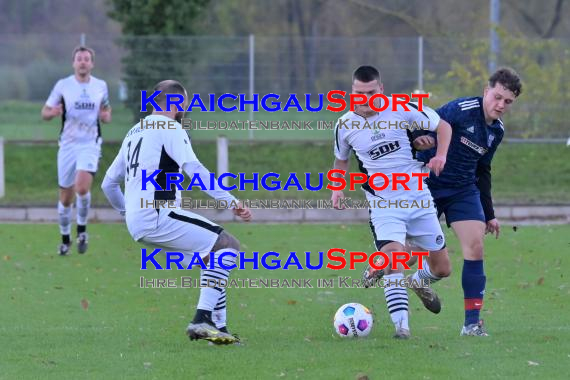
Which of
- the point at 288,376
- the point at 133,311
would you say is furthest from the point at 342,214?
the point at 288,376

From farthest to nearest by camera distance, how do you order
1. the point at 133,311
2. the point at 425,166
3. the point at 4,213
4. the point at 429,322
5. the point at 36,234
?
the point at 4,213 → the point at 36,234 → the point at 133,311 → the point at 429,322 → the point at 425,166

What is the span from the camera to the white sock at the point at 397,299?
27.8 feet

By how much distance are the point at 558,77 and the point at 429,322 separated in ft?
52.3

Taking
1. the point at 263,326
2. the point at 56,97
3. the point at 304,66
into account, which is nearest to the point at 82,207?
the point at 56,97

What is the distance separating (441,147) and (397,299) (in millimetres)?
1206

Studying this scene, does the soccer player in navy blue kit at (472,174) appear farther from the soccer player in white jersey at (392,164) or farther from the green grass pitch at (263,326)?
the green grass pitch at (263,326)

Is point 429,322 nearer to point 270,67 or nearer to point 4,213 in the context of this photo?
point 4,213

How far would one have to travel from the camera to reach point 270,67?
2508 cm

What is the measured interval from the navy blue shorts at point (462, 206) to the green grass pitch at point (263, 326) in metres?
0.91

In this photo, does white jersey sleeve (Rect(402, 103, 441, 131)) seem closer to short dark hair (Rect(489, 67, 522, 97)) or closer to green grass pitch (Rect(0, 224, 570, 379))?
short dark hair (Rect(489, 67, 522, 97))

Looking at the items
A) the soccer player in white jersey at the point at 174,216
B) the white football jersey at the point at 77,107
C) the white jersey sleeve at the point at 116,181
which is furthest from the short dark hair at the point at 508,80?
the white football jersey at the point at 77,107

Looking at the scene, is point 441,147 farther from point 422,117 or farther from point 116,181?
point 116,181

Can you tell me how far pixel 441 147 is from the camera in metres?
8.69

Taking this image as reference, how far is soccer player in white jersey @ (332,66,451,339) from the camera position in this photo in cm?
855
